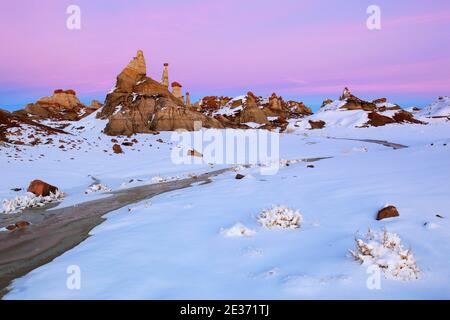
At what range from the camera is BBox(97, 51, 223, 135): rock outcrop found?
4738cm

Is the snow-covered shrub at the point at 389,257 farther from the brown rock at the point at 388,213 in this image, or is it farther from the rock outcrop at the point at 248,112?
the rock outcrop at the point at 248,112

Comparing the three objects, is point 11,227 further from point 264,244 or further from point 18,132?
point 18,132

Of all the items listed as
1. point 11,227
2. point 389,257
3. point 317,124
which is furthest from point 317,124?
point 389,257

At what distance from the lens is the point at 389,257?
17.2 ft

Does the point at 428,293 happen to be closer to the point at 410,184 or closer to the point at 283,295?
the point at 283,295

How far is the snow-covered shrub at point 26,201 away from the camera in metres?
12.0

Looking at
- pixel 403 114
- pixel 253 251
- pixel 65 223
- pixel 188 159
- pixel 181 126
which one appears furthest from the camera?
pixel 403 114

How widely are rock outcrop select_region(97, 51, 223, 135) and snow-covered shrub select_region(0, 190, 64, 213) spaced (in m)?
30.9

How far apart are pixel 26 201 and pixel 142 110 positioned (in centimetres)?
4163

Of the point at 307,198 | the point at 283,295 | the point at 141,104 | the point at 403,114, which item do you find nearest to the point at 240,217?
the point at 307,198

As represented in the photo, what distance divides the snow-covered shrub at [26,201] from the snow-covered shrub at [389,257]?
35.5 ft

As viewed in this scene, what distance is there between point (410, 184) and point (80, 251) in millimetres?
8602

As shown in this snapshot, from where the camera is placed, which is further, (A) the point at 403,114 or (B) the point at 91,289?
(A) the point at 403,114
